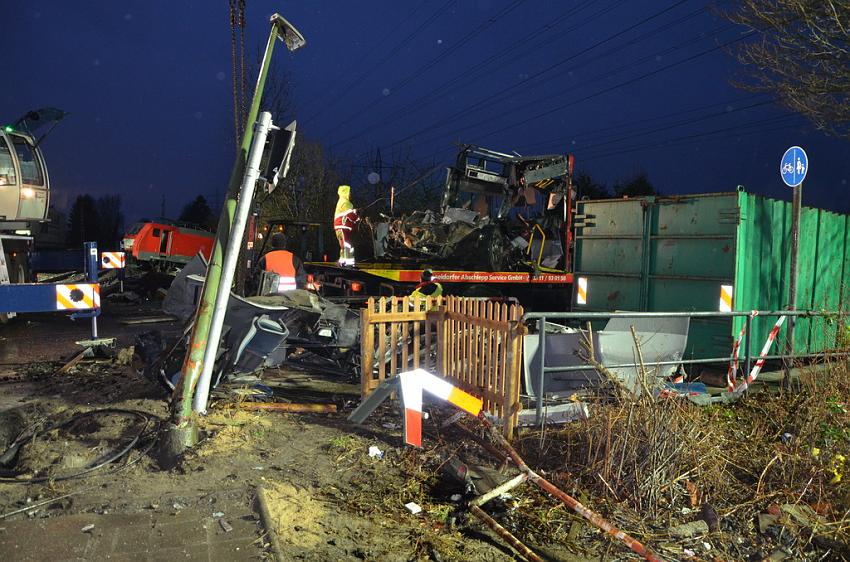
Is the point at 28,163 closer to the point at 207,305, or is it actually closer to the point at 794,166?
the point at 207,305

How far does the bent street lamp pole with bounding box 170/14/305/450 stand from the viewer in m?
4.36

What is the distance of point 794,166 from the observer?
753 centimetres

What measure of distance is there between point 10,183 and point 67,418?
841 centimetres

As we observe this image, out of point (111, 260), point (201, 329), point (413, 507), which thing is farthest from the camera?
point (111, 260)

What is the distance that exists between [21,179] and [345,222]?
645 centimetres

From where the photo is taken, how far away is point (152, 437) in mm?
4637

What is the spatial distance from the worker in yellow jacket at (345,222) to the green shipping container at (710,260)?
13.4ft

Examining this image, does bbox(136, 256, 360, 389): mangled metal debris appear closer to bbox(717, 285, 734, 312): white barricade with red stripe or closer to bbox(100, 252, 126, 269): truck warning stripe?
bbox(717, 285, 734, 312): white barricade with red stripe

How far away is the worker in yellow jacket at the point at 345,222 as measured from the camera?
10745mm

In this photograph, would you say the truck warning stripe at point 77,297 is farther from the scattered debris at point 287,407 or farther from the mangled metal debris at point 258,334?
the scattered debris at point 287,407

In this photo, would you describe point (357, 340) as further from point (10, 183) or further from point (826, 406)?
point (10, 183)

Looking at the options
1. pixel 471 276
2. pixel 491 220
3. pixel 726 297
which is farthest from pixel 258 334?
pixel 491 220

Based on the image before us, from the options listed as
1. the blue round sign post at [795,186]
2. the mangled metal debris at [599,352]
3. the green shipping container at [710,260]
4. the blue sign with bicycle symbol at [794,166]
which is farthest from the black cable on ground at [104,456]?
the blue sign with bicycle symbol at [794,166]

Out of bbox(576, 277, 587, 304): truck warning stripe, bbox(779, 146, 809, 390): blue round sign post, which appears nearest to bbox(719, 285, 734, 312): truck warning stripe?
bbox(779, 146, 809, 390): blue round sign post
